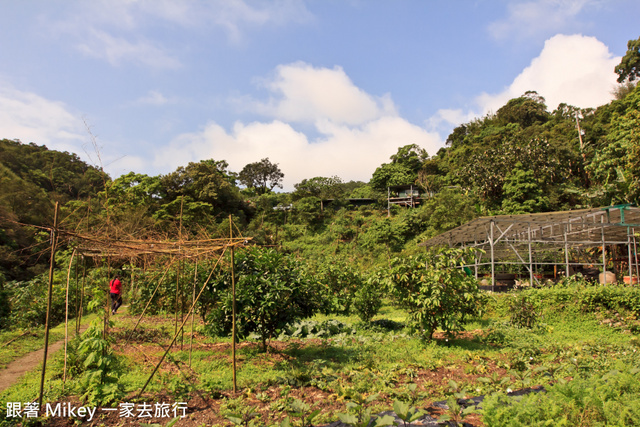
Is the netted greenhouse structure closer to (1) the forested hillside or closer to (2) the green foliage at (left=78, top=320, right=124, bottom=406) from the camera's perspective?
(1) the forested hillside

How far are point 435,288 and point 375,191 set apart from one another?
36.1 meters

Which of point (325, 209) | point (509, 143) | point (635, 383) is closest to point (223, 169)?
point (325, 209)

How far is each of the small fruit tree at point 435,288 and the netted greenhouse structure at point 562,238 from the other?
456cm

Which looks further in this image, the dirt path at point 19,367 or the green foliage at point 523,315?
the green foliage at point 523,315

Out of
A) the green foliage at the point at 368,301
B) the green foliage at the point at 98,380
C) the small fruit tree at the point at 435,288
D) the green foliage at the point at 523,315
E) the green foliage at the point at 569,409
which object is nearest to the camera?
the green foliage at the point at 569,409

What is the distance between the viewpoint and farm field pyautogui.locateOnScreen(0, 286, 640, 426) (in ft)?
12.8

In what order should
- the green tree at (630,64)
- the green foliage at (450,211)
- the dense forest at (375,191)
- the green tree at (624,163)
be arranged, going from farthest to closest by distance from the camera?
1. the green tree at (630,64)
2. the green foliage at (450,211)
3. the dense forest at (375,191)
4. the green tree at (624,163)

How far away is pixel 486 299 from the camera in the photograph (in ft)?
39.4

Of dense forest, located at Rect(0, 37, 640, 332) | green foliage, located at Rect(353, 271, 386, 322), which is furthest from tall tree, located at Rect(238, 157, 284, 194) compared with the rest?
green foliage, located at Rect(353, 271, 386, 322)

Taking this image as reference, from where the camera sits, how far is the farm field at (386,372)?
12.8 ft

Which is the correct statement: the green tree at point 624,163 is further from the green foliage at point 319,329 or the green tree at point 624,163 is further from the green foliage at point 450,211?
the green foliage at point 319,329

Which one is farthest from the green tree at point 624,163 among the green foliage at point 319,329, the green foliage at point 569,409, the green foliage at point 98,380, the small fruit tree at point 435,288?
the green foliage at point 98,380

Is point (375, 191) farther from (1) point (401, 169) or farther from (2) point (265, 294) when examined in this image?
(2) point (265, 294)

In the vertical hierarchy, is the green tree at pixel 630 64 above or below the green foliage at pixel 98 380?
above
